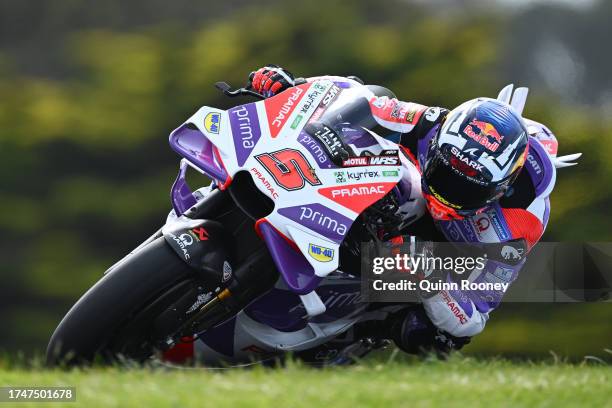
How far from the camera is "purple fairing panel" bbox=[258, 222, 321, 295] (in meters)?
4.10

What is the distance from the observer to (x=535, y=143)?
4961mm

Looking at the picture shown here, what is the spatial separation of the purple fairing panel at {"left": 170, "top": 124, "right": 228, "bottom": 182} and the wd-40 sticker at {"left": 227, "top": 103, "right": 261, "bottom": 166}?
0.11 m

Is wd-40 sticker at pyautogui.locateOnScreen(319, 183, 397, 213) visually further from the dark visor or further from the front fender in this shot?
the front fender

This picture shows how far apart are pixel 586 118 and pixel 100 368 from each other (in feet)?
13.7

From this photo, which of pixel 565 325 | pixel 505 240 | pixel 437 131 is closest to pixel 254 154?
pixel 437 131

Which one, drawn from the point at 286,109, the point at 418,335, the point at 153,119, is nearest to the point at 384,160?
the point at 286,109

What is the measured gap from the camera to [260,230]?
4.11 metres

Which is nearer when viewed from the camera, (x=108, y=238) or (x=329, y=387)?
(x=329, y=387)

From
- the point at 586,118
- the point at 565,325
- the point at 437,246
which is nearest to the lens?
the point at 437,246

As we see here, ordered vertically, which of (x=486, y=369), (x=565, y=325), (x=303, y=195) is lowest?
(x=565, y=325)

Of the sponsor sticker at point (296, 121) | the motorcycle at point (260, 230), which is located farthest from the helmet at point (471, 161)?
the sponsor sticker at point (296, 121)

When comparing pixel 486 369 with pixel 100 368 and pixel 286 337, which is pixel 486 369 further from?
pixel 100 368

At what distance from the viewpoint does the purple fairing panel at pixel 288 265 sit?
4098 mm

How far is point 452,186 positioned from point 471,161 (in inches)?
5.1
